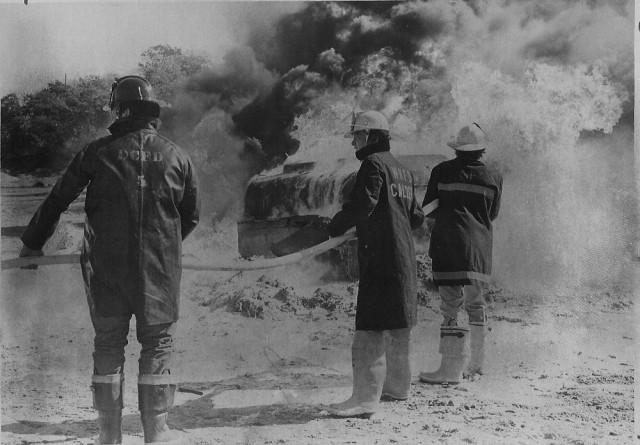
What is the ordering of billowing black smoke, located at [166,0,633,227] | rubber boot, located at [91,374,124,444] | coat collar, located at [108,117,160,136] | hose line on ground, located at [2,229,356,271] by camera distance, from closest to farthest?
rubber boot, located at [91,374,124,444], coat collar, located at [108,117,160,136], hose line on ground, located at [2,229,356,271], billowing black smoke, located at [166,0,633,227]

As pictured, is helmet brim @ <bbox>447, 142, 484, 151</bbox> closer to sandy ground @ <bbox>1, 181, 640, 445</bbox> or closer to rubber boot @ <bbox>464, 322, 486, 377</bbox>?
sandy ground @ <bbox>1, 181, 640, 445</bbox>

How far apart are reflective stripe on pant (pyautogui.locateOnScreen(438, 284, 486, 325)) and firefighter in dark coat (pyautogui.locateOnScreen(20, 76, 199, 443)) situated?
204 cm

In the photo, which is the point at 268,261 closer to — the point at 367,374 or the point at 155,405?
the point at 367,374

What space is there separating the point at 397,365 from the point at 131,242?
80.4 inches

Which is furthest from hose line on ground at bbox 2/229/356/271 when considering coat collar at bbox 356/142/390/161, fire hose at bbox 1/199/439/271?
coat collar at bbox 356/142/390/161

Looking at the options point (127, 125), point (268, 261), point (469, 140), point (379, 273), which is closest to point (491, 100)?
point (469, 140)

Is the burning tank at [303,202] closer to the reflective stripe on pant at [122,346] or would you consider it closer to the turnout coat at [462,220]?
the turnout coat at [462,220]

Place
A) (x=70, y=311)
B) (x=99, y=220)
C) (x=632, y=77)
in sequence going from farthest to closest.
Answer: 1. (x=632, y=77)
2. (x=70, y=311)
3. (x=99, y=220)

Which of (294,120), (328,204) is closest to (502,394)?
(328,204)

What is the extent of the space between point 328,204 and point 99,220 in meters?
1.83

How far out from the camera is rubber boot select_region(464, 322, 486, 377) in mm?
6180

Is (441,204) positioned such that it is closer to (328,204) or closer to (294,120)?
(328,204)

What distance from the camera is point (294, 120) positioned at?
249 inches

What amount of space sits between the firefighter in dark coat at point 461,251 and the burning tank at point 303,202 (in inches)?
6.8
